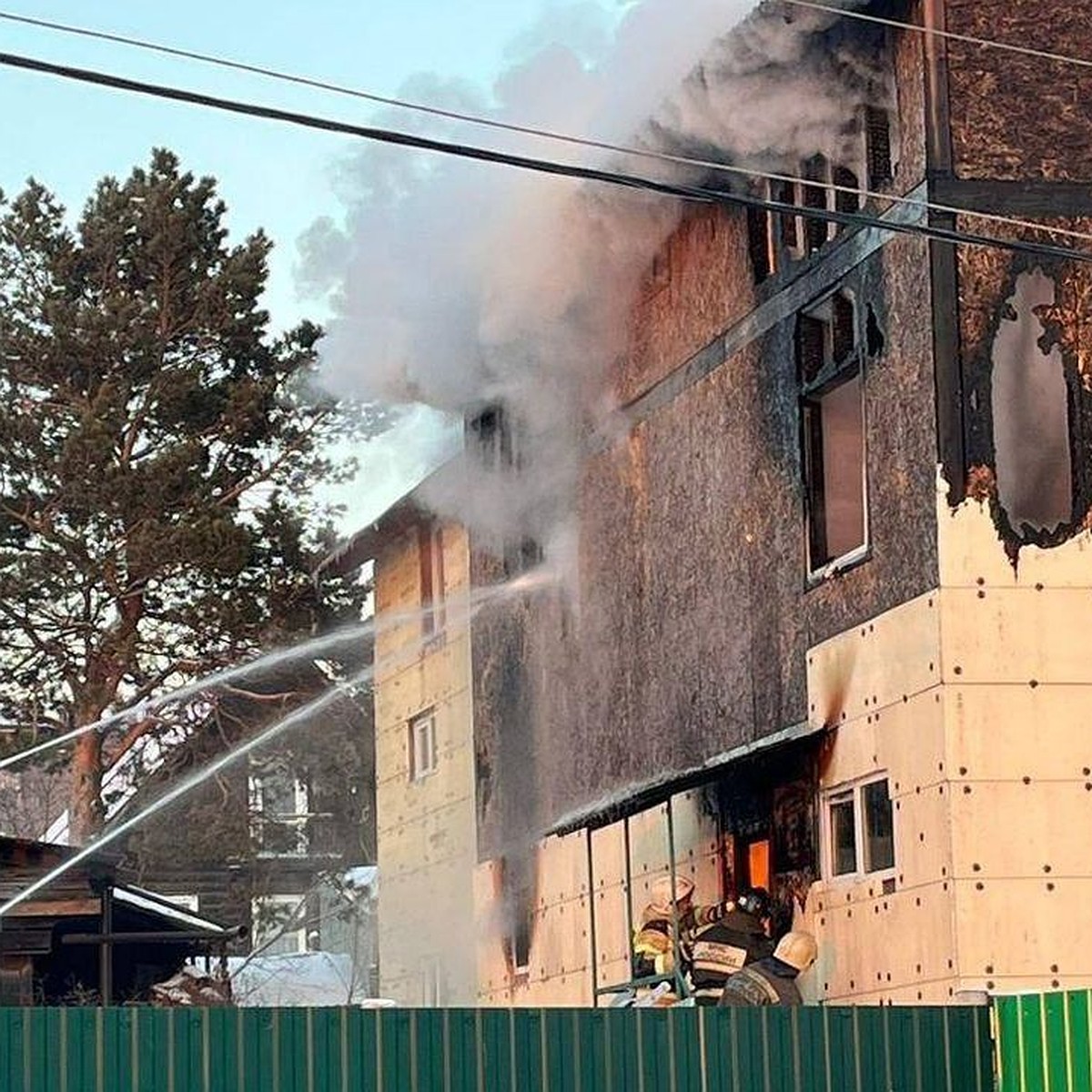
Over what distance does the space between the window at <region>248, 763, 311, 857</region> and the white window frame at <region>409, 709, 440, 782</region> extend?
11.9 m

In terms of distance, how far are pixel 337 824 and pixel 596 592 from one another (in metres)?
21.9

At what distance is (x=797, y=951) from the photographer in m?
16.7

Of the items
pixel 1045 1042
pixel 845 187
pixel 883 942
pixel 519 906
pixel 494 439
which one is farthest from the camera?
pixel 494 439

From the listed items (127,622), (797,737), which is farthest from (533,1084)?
(127,622)

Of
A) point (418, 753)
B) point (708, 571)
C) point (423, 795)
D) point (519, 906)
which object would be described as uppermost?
point (708, 571)

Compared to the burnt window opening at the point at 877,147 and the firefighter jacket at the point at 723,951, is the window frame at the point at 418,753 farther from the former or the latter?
the burnt window opening at the point at 877,147

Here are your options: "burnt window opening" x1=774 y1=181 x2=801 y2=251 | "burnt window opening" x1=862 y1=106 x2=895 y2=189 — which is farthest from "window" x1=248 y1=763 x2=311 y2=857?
"burnt window opening" x1=862 y1=106 x2=895 y2=189

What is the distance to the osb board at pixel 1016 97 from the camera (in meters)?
15.6

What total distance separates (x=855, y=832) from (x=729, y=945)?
54.0 inches

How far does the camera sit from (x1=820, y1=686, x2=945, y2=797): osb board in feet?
49.6

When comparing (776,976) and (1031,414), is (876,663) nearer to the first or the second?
(1031,414)

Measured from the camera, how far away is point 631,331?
2098 centimetres

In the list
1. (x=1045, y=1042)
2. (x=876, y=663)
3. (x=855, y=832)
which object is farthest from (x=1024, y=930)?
(x=1045, y=1042)

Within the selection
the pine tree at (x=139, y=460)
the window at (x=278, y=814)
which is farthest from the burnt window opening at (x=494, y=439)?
the window at (x=278, y=814)
